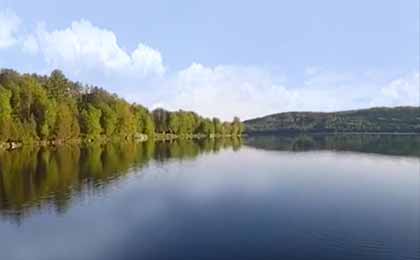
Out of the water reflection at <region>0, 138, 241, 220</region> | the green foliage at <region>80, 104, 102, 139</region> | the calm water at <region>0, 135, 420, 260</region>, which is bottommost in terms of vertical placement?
the calm water at <region>0, 135, 420, 260</region>

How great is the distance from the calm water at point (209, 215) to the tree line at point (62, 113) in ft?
145

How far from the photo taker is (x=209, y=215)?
84.4ft

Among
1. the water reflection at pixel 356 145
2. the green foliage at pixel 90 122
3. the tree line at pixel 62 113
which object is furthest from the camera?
the green foliage at pixel 90 122

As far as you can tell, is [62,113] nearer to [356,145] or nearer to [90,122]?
[90,122]

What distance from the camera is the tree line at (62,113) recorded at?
85125mm

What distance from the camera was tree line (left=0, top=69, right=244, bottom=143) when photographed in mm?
85125

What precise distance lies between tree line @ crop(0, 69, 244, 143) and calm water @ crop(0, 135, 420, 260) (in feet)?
145

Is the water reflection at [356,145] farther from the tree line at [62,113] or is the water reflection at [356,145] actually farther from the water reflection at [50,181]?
the water reflection at [50,181]

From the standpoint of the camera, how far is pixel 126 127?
129 m

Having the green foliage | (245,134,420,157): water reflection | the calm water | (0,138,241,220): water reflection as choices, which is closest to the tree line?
the green foliage

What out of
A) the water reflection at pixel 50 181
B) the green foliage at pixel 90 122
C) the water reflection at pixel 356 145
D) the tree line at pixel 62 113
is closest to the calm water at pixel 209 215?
the water reflection at pixel 50 181

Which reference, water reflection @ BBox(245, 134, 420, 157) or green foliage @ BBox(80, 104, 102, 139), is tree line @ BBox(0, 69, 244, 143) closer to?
green foliage @ BBox(80, 104, 102, 139)

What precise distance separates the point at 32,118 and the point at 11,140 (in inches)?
286

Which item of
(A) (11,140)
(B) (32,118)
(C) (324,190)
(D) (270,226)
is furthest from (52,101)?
(D) (270,226)
